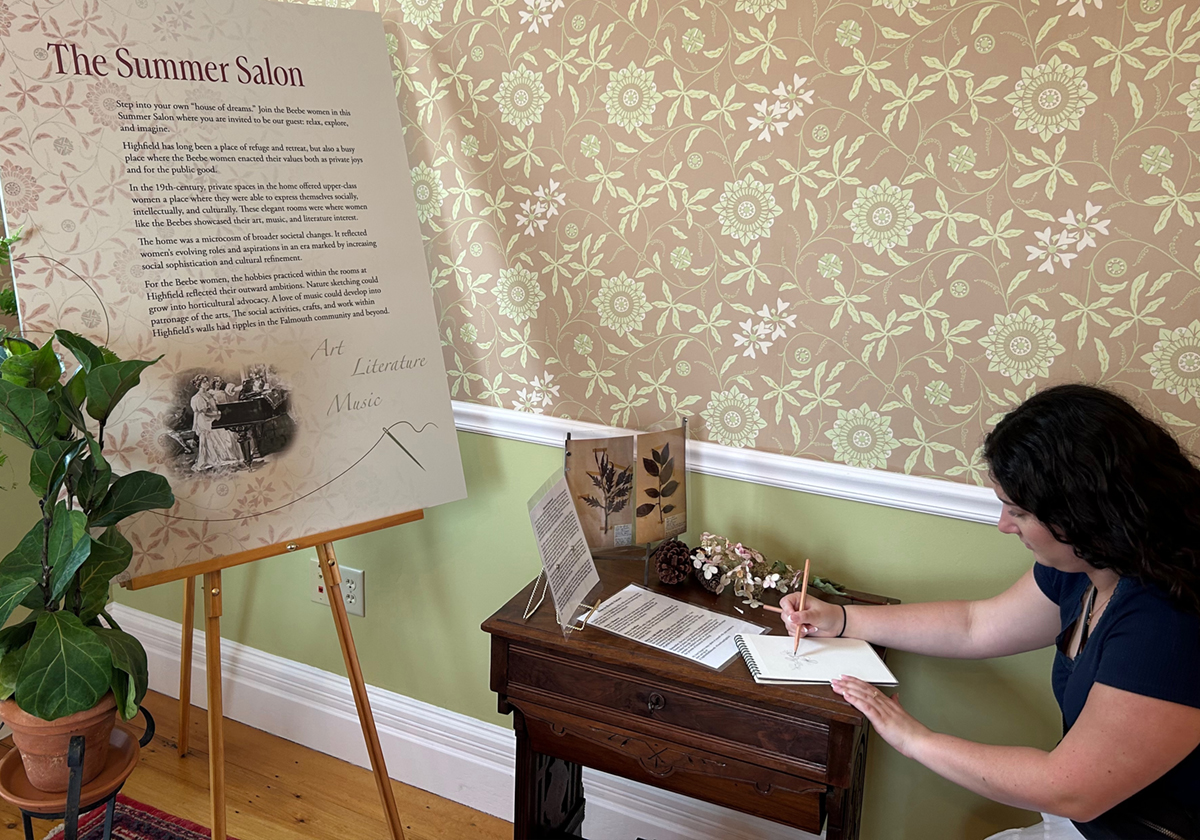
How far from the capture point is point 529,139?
177 centimetres

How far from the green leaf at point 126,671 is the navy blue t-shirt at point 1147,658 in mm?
1370

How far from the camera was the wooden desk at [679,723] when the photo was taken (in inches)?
52.7

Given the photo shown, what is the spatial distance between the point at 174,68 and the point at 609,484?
3.36ft

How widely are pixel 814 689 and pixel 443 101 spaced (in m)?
1.36

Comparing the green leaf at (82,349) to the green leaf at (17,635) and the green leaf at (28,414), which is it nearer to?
the green leaf at (28,414)

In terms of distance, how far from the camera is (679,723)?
1424 millimetres

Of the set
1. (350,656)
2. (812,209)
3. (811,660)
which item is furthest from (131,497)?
(812,209)

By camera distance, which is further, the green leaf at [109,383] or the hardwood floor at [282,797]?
the hardwood floor at [282,797]

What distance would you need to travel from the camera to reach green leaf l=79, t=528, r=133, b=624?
136 centimetres

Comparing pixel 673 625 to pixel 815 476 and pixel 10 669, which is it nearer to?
pixel 815 476

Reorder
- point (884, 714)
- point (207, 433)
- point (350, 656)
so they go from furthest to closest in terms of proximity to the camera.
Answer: point (350, 656) < point (207, 433) < point (884, 714)

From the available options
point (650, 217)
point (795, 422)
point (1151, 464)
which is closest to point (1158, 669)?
point (1151, 464)

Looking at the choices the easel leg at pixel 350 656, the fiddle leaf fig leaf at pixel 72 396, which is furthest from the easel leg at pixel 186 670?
the fiddle leaf fig leaf at pixel 72 396

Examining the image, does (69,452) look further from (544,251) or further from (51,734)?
(544,251)
